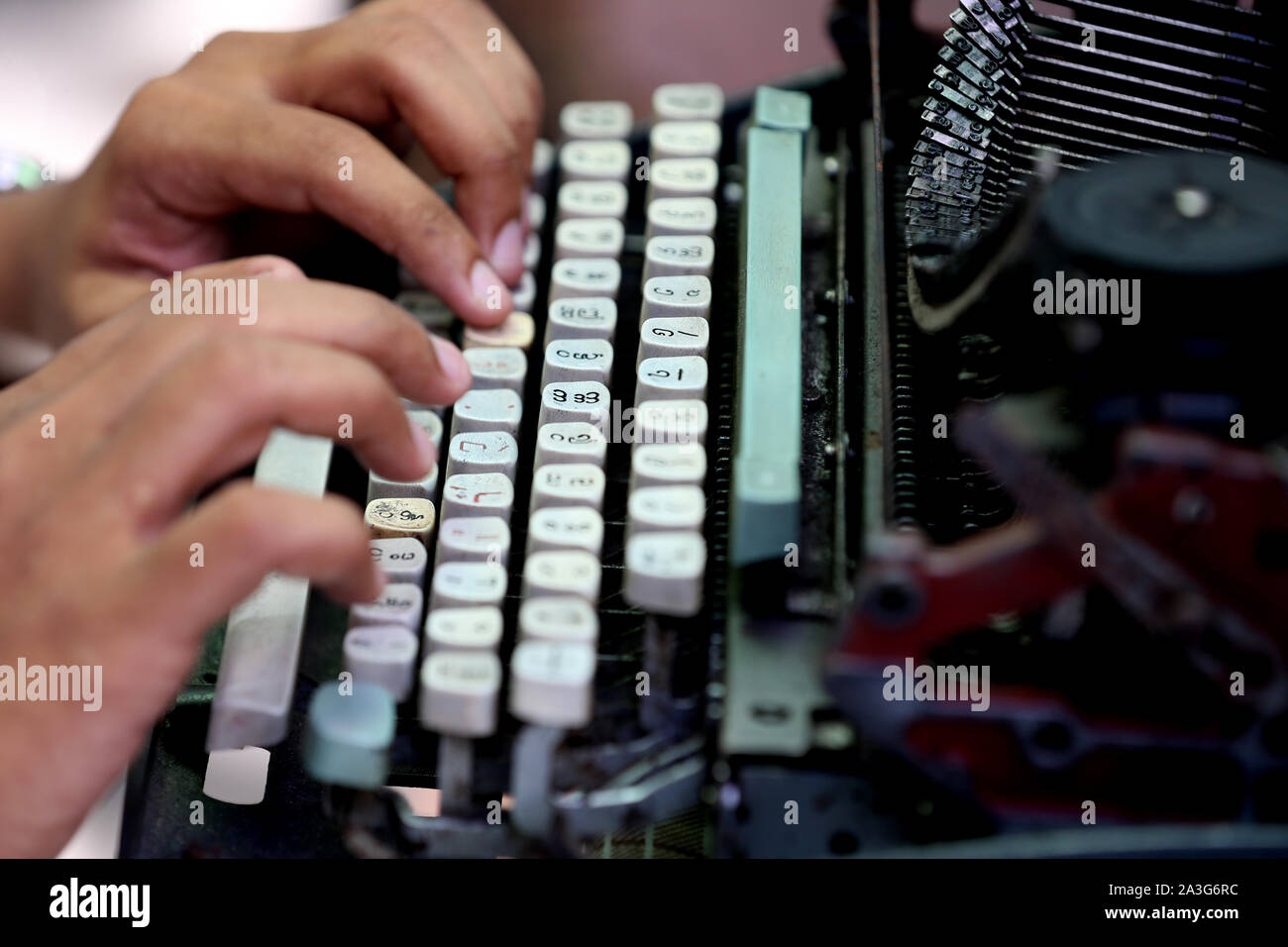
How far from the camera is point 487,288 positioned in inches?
46.3

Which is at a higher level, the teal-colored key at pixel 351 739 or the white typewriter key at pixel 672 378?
the white typewriter key at pixel 672 378

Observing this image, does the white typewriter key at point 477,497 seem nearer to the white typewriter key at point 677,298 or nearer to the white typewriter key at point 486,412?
the white typewriter key at point 486,412

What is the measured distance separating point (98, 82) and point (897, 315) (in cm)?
163

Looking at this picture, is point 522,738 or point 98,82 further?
point 98,82

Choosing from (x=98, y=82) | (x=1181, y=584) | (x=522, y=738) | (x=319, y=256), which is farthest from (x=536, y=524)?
(x=98, y=82)

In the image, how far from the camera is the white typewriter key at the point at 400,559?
94 cm

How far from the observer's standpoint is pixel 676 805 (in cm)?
82

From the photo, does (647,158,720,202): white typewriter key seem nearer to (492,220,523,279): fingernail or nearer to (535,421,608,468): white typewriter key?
(492,220,523,279): fingernail

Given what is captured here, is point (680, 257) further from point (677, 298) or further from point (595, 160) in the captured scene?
point (595, 160)

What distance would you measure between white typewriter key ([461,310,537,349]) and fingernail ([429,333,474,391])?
82mm

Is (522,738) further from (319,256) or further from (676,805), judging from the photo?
(319,256)

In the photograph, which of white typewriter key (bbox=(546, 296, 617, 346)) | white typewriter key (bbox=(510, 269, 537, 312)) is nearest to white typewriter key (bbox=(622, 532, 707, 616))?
white typewriter key (bbox=(546, 296, 617, 346))

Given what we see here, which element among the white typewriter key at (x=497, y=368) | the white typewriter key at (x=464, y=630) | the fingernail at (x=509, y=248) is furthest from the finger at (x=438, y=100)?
the white typewriter key at (x=464, y=630)

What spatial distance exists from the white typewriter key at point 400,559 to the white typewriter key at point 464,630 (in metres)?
0.07
